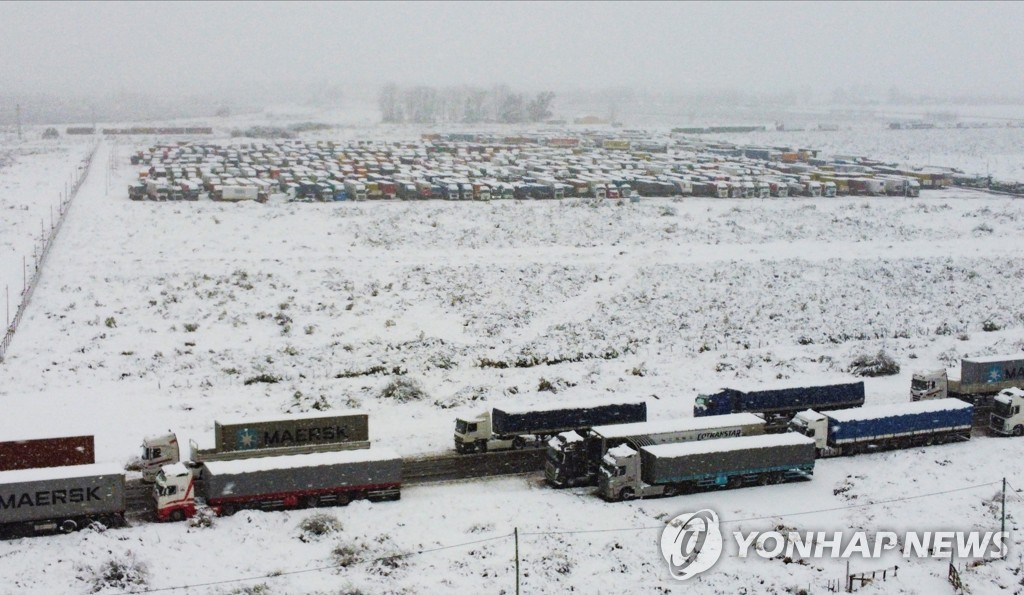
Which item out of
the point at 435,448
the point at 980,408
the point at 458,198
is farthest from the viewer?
the point at 458,198

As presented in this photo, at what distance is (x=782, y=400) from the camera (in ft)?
122

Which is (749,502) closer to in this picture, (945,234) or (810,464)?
(810,464)

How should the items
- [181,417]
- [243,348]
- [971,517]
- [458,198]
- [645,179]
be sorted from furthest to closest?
[645,179], [458,198], [243,348], [181,417], [971,517]

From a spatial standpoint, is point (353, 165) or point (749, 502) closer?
point (749, 502)

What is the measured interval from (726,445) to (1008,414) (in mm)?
12667

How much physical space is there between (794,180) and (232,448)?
278 feet

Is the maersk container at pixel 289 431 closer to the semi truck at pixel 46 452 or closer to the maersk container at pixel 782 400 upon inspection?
the semi truck at pixel 46 452

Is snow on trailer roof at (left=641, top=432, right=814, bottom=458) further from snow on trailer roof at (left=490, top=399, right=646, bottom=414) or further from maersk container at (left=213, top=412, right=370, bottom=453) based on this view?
maersk container at (left=213, top=412, right=370, bottom=453)

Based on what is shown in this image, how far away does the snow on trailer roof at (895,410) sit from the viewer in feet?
110

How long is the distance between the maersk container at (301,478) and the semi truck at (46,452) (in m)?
3.80

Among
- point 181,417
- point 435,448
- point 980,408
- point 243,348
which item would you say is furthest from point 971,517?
point 243,348

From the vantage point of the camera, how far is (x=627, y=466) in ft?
96.1

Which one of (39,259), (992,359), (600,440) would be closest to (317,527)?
(600,440)

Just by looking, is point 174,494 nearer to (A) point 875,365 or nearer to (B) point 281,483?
(B) point 281,483
